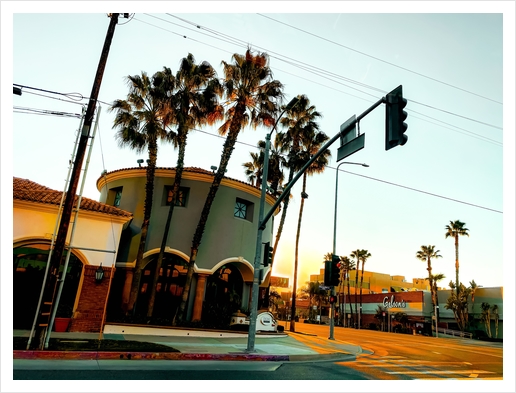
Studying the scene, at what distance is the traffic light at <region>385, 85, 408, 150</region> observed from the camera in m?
7.36

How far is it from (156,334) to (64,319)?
3810 millimetres

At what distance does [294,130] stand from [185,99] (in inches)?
429

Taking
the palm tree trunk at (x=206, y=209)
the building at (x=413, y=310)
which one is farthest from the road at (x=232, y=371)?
the building at (x=413, y=310)

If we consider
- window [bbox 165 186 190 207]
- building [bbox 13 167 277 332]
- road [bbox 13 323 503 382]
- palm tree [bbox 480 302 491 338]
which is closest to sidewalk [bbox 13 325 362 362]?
road [bbox 13 323 503 382]

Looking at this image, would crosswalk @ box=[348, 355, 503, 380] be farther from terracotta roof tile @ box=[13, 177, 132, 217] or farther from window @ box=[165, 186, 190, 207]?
window @ box=[165, 186, 190, 207]

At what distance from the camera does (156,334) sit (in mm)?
16672

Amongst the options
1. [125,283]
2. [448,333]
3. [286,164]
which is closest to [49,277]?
[125,283]

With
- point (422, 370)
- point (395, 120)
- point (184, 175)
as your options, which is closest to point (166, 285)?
point (184, 175)

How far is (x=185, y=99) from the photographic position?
1942 centimetres

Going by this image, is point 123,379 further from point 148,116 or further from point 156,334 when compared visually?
point 148,116

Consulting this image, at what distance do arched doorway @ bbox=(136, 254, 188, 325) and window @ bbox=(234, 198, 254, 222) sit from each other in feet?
14.5

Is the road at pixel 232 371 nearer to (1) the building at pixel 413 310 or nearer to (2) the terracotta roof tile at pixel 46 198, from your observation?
(2) the terracotta roof tile at pixel 46 198

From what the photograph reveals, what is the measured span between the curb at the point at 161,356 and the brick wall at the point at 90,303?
577 cm

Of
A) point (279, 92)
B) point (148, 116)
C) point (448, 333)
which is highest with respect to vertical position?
point (279, 92)
